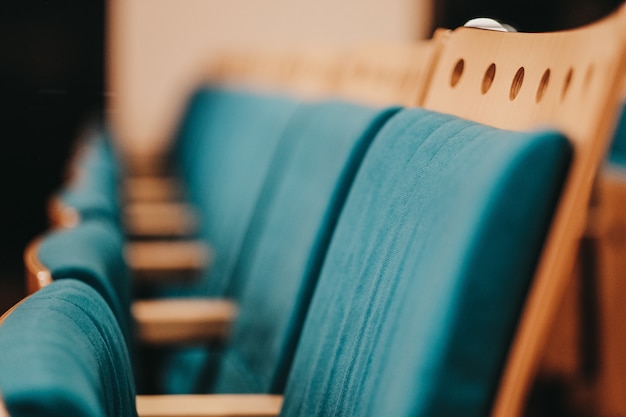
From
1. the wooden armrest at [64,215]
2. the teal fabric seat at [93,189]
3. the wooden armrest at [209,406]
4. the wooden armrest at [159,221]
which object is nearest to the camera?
the wooden armrest at [209,406]

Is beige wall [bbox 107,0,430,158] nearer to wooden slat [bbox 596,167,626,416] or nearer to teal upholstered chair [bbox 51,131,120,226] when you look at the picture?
teal upholstered chair [bbox 51,131,120,226]

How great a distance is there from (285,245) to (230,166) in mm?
882

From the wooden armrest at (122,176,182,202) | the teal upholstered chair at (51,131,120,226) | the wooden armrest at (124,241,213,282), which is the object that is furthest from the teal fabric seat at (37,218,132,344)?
the wooden armrest at (122,176,182,202)

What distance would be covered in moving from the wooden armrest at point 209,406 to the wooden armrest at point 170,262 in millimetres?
1043

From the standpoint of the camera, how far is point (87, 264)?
89cm

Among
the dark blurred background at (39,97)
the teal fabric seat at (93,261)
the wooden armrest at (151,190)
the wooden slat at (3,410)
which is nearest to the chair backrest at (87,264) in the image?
the teal fabric seat at (93,261)

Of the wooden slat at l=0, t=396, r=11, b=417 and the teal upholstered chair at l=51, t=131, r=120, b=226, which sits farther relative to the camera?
the teal upholstered chair at l=51, t=131, r=120, b=226

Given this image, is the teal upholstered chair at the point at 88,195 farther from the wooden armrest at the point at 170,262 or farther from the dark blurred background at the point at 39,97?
the dark blurred background at the point at 39,97

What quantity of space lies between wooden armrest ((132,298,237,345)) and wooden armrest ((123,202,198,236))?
0.96 meters

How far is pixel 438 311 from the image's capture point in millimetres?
594

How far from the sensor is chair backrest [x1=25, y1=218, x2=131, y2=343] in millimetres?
875

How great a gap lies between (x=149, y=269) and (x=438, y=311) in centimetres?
156

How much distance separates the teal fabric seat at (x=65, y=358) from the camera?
524mm

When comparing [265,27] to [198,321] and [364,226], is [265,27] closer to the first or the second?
[198,321]
